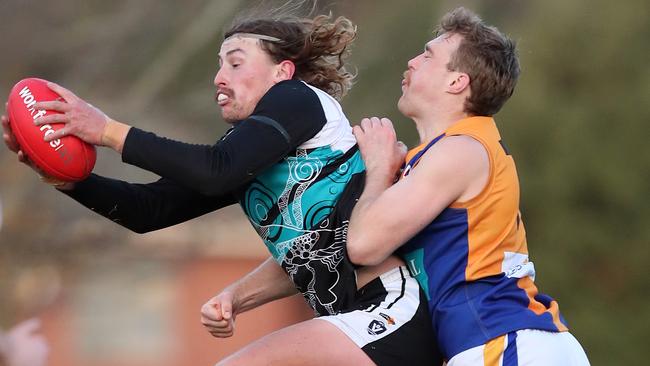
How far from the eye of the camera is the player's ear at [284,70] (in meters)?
3.89

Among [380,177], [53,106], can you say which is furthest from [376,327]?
[53,106]

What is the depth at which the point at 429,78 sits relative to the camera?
3768mm

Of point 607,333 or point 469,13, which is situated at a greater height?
point 469,13

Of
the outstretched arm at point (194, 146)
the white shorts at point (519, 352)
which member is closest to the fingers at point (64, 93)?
the outstretched arm at point (194, 146)

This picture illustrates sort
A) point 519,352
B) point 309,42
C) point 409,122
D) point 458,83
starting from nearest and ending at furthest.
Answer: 1. point 519,352
2. point 458,83
3. point 309,42
4. point 409,122

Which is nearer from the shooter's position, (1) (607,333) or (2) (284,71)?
(2) (284,71)

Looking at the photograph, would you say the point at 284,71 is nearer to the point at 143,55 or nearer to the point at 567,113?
the point at 567,113

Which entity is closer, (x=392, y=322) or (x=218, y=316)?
(x=392, y=322)

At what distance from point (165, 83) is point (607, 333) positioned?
20.8 ft

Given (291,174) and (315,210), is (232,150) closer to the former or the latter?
(291,174)

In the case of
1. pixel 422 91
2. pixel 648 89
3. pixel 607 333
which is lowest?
pixel 607 333

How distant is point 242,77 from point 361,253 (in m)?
0.77

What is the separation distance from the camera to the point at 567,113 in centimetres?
1241

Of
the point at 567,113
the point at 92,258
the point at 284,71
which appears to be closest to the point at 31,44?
the point at 92,258
